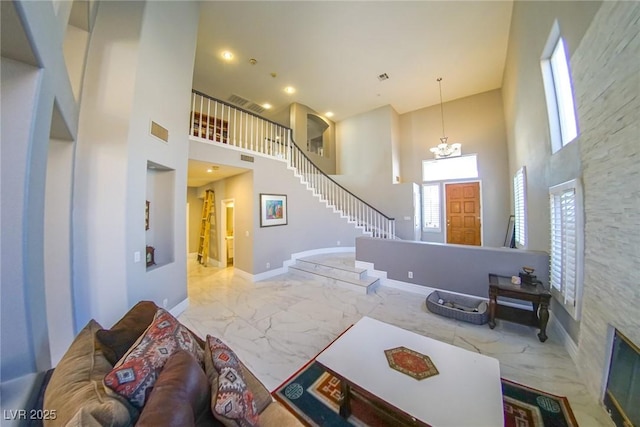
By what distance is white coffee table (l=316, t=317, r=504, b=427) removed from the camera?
1.22 meters

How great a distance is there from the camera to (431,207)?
6898 millimetres

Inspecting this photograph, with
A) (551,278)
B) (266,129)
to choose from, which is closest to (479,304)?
(551,278)

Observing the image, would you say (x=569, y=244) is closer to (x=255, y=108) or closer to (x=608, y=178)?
(x=608, y=178)

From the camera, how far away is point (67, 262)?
2.12 m

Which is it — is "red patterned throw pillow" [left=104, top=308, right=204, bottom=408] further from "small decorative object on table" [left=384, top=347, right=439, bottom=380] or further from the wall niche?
the wall niche

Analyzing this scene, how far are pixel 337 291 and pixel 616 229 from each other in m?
3.36

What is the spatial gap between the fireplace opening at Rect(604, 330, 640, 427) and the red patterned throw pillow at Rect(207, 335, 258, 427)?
2.21 m

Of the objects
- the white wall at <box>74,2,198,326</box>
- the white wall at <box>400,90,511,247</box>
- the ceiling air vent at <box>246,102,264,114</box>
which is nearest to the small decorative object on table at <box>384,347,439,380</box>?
the white wall at <box>74,2,198,326</box>

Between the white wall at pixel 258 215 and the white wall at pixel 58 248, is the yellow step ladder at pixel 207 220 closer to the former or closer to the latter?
the white wall at pixel 258 215

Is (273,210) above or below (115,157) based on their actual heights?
below

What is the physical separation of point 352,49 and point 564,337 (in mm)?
5941

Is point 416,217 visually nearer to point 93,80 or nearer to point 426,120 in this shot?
point 426,120

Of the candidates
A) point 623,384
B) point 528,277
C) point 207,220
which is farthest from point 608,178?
point 207,220

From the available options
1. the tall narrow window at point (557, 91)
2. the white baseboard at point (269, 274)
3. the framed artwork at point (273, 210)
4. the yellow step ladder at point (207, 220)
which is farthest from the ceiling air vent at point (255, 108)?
the tall narrow window at point (557, 91)
